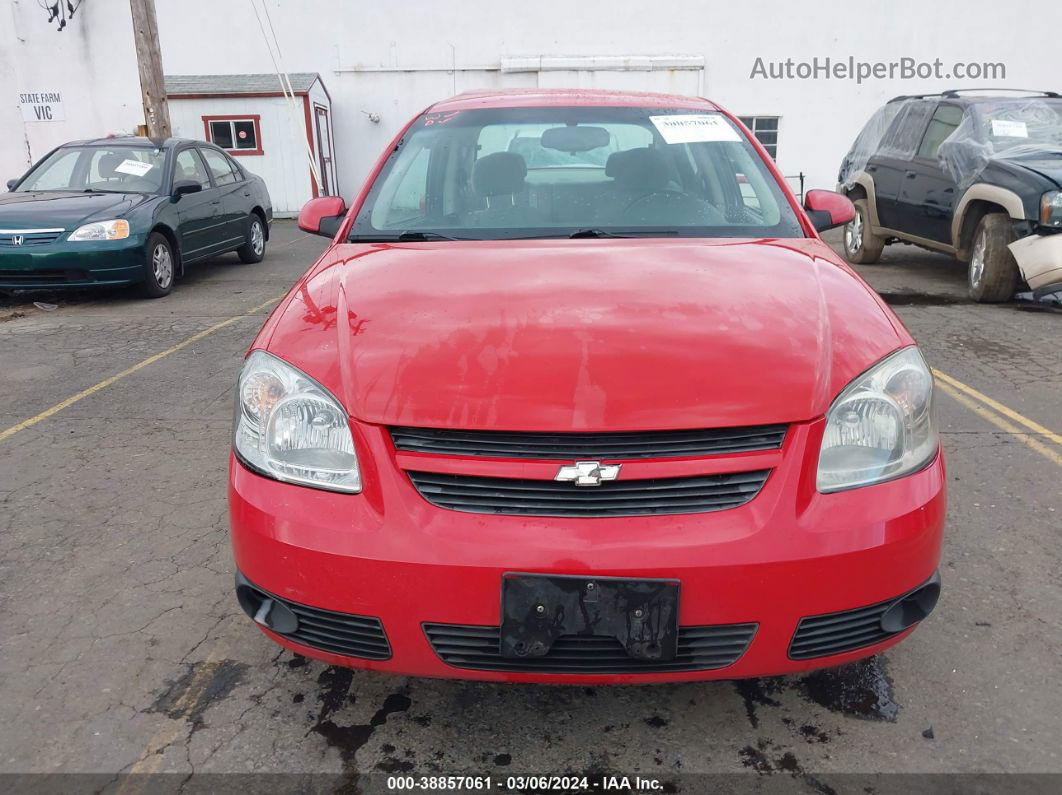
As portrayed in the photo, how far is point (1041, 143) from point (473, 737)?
782cm

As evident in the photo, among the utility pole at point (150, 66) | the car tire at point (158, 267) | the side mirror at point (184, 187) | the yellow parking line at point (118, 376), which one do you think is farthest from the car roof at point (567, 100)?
the utility pole at point (150, 66)

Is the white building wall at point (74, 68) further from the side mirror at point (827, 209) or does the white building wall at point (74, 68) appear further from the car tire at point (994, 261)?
the side mirror at point (827, 209)

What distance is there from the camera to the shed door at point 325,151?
1703cm

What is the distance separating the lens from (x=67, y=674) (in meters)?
2.37

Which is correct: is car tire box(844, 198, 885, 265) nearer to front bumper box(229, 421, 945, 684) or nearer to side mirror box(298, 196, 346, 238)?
side mirror box(298, 196, 346, 238)

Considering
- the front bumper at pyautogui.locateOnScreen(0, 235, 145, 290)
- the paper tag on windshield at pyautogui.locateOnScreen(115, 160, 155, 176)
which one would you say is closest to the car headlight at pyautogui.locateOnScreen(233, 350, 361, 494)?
the front bumper at pyautogui.locateOnScreen(0, 235, 145, 290)

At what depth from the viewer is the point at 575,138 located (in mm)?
3248

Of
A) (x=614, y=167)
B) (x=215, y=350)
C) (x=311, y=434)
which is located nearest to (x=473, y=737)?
(x=311, y=434)

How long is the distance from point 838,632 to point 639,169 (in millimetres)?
1867

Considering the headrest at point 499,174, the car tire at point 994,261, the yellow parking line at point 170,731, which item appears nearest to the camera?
the yellow parking line at point 170,731

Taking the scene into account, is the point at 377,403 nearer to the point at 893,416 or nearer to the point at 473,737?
the point at 473,737

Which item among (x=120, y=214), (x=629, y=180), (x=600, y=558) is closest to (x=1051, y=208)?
(x=629, y=180)

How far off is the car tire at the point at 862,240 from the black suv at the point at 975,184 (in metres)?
0.02

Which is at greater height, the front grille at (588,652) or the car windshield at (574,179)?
the car windshield at (574,179)
